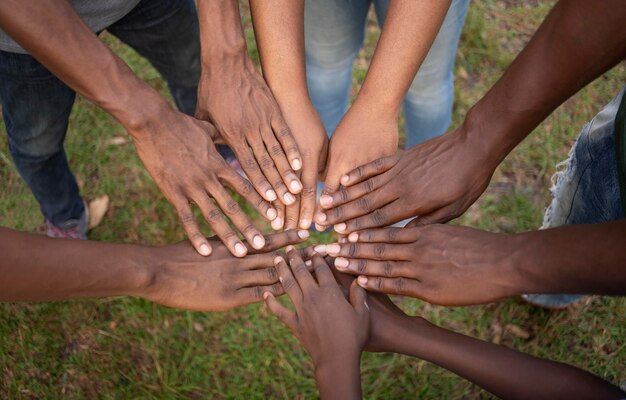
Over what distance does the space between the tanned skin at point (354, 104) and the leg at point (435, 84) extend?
17cm

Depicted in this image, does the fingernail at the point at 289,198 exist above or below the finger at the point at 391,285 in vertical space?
above

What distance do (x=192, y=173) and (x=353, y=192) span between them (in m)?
0.57

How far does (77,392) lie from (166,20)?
63.8 inches

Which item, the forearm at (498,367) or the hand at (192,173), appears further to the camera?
the hand at (192,173)

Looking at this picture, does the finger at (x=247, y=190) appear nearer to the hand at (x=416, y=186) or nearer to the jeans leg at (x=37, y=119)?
the hand at (x=416, y=186)

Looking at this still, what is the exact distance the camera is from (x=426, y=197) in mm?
1967

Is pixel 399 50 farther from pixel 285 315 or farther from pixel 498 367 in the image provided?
pixel 498 367

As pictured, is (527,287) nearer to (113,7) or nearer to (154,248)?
(154,248)

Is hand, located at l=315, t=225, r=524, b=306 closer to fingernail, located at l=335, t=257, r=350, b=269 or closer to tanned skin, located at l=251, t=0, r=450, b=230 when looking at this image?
fingernail, located at l=335, t=257, r=350, b=269

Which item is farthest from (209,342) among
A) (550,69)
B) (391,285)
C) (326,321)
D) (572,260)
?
(550,69)

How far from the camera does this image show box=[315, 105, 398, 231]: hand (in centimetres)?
209

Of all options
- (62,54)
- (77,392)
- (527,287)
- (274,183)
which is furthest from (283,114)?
(77,392)

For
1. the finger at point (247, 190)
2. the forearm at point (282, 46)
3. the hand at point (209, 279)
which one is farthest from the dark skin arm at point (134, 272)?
the forearm at point (282, 46)

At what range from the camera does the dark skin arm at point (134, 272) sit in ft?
5.40
